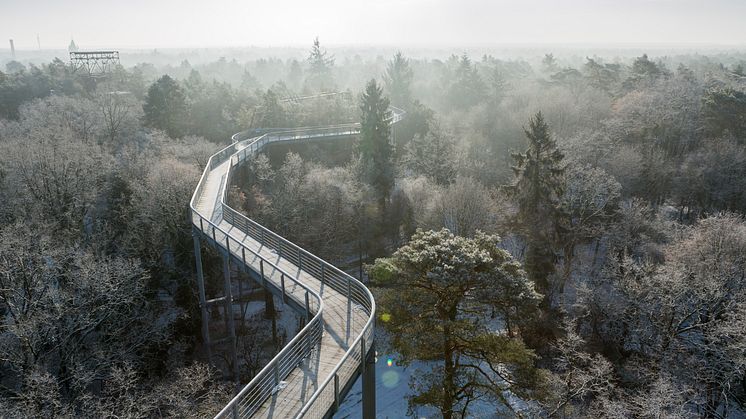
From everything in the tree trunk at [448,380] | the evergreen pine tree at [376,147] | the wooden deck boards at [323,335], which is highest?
the evergreen pine tree at [376,147]

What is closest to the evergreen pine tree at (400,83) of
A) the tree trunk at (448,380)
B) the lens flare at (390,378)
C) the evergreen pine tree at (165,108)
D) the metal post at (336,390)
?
the evergreen pine tree at (165,108)

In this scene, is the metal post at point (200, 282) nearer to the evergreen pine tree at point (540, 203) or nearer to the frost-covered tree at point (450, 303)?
the frost-covered tree at point (450, 303)

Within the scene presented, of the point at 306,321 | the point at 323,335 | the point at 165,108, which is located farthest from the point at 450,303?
the point at 165,108

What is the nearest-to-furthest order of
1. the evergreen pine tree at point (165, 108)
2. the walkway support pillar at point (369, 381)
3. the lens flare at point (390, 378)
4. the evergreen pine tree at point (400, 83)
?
the walkway support pillar at point (369, 381)
the lens flare at point (390, 378)
the evergreen pine tree at point (165, 108)
the evergreen pine tree at point (400, 83)

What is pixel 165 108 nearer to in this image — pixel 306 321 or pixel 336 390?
pixel 306 321

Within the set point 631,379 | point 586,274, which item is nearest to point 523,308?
point 631,379
